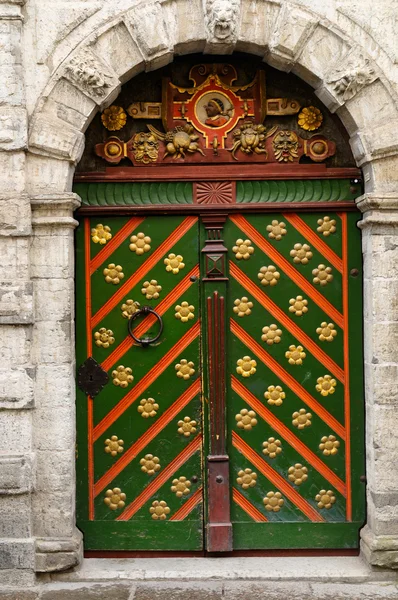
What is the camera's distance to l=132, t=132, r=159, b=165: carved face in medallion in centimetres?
541

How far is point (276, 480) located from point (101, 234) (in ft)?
6.13

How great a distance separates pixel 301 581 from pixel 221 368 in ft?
4.38

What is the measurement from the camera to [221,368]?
17.7 feet

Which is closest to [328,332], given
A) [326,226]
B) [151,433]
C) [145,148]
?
[326,226]

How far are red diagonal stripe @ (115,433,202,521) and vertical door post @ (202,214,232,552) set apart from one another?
0.37ft

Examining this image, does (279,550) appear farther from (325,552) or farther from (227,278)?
(227,278)

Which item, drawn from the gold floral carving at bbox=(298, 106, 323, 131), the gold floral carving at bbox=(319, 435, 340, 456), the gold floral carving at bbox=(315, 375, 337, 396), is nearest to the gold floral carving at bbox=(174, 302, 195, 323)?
the gold floral carving at bbox=(315, 375, 337, 396)

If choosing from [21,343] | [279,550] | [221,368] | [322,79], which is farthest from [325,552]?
[322,79]

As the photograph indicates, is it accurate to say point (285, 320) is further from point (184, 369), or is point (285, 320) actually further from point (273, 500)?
point (273, 500)

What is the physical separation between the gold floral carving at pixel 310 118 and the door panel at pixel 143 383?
0.90 metres

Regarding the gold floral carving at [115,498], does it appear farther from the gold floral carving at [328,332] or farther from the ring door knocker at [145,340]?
the gold floral carving at [328,332]

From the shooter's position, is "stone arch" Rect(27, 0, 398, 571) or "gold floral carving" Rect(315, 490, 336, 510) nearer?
"stone arch" Rect(27, 0, 398, 571)

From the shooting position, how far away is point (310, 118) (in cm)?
541

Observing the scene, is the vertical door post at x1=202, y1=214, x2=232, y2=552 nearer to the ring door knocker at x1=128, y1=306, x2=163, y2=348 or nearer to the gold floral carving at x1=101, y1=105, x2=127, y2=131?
the ring door knocker at x1=128, y1=306, x2=163, y2=348
